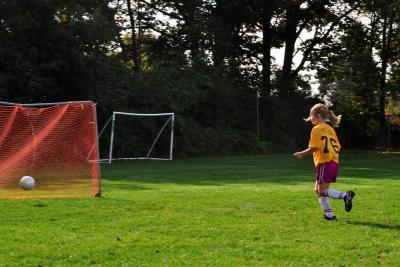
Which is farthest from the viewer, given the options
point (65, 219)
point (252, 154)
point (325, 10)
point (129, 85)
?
point (325, 10)

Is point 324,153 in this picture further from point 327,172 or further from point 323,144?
point 327,172

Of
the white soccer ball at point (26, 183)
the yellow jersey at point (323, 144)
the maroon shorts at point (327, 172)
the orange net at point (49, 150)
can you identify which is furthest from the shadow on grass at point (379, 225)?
the white soccer ball at point (26, 183)

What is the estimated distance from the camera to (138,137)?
1236 inches

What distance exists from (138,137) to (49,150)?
17.8m

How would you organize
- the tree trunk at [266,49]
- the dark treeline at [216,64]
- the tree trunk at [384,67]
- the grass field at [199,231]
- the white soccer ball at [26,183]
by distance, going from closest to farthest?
1. the grass field at [199,231]
2. the white soccer ball at [26,183]
3. the dark treeline at [216,64]
4. the tree trunk at [266,49]
5. the tree trunk at [384,67]

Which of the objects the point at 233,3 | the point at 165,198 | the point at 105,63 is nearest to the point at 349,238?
the point at 165,198

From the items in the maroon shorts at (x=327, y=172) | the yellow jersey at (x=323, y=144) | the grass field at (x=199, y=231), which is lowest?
the grass field at (x=199, y=231)

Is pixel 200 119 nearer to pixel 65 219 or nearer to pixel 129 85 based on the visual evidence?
pixel 129 85

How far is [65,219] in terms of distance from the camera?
26.9 feet

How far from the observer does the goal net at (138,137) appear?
29.9m

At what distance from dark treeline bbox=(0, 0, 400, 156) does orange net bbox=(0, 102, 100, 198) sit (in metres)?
12.6

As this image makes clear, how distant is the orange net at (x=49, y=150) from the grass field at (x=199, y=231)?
1754mm

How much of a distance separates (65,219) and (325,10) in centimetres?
3933

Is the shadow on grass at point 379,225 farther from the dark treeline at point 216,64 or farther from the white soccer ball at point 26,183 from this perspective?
the dark treeline at point 216,64
